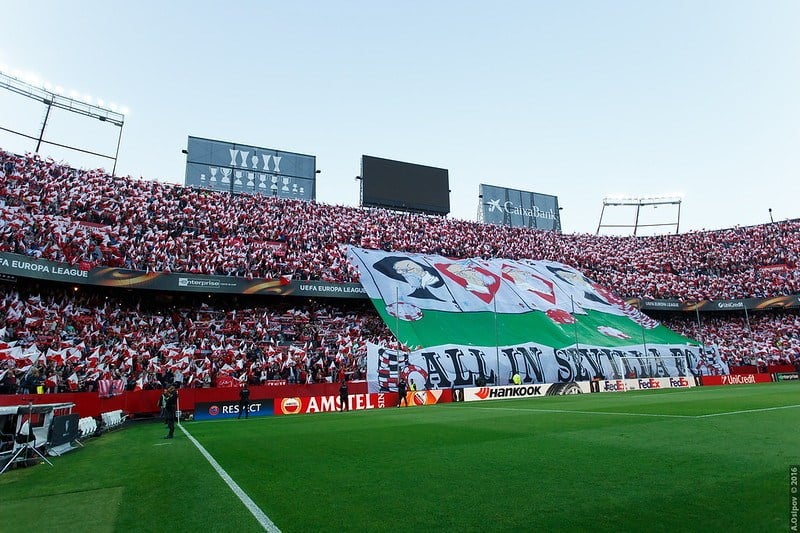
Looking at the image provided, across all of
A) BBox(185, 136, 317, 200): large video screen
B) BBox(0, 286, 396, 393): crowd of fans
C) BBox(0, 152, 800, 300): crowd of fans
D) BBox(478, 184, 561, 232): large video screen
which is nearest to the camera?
BBox(0, 286, 396, 393): crowd of fans

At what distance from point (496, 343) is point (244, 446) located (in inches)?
974

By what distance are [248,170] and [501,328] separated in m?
28.1

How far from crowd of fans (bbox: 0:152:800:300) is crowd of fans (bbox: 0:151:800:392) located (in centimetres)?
13

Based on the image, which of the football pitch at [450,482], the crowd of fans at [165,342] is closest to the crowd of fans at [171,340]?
the crowd of fans at [165,342]

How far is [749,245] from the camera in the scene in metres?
57.6

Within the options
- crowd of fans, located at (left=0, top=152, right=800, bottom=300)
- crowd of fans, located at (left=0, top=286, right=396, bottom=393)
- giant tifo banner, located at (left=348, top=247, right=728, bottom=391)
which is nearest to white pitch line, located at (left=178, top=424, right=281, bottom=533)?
crowd of fans, located at (left=0, top=286, right=396, bottom=393)

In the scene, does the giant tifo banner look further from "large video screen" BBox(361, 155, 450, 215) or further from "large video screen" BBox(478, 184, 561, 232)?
"large video screen" BBox(478, 184, 561, 232)

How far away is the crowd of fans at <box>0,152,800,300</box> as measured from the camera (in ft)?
105

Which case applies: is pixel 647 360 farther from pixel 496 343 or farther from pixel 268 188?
pixel 268 188

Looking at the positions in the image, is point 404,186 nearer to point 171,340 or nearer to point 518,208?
point 518,208

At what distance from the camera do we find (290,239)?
41.8 meters

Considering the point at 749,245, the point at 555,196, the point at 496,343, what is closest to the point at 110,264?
the point at 496,343

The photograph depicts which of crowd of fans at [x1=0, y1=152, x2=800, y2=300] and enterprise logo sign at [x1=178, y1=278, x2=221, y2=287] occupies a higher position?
crowd of fans at [x1=0, y1=152, x2=800, y2=300]

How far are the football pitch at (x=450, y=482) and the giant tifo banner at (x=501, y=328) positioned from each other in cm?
1876
